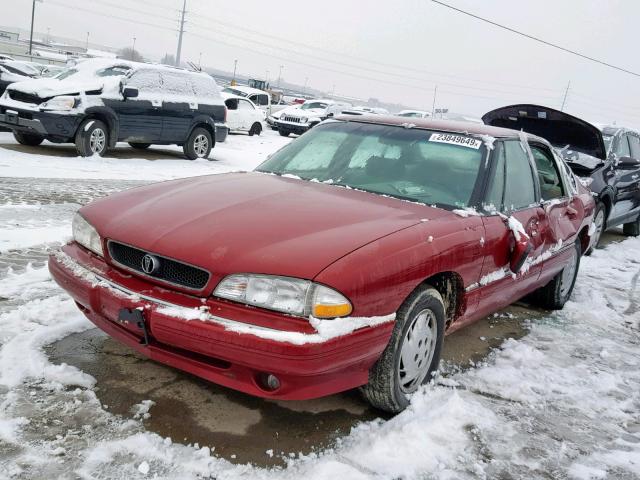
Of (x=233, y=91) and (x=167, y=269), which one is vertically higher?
(x=233, y=91)

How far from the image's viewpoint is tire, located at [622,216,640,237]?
10281 millimetres

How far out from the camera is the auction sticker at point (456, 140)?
3820 millimetres

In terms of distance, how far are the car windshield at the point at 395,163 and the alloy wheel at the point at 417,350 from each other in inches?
29.3

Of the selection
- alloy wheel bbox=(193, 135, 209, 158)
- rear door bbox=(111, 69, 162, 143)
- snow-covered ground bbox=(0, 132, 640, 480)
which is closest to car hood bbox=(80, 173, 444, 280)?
snow-covered ground bbox=(0, 132, 640, 480)

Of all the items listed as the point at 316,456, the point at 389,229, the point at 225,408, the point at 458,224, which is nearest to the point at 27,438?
the point at 225,408

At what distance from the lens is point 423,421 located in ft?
9.63

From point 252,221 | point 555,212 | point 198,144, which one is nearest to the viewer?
point 252,221

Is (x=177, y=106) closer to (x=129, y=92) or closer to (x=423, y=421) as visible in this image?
(x=129, y=92)

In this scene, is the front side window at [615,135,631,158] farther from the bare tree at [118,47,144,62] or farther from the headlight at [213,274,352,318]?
the bare tree at [118,47,144,62]

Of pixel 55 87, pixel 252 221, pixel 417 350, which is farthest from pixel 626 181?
pixel 55 87

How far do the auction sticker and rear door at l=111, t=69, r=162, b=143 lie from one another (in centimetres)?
805

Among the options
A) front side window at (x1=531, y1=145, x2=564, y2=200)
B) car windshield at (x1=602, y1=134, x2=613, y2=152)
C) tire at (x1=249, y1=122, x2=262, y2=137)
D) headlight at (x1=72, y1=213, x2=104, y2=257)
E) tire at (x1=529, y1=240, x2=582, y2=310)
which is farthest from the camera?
tire at (x1=249, y1=122, x2=262, y2=137)

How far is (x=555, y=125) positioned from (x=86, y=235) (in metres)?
6.75

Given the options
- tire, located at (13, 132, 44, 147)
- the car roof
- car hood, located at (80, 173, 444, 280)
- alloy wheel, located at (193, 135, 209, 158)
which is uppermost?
the car roof
